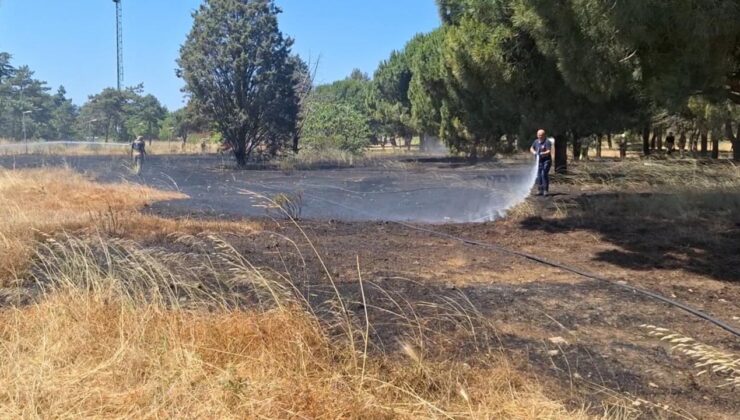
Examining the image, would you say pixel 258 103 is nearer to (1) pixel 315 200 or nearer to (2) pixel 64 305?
(1) pixel 315 200

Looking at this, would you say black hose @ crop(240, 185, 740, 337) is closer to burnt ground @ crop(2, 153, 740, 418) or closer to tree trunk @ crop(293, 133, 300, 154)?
burnt ground @ crop(2, 153, 740, 418)

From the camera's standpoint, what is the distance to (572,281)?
7.15 meters

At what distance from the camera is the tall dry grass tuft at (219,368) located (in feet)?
10.5

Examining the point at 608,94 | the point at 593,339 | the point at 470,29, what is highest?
the point at 470,29

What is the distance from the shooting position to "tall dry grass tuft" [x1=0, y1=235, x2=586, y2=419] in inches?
126

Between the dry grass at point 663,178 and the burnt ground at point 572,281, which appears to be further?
the dry grass at point 663,178

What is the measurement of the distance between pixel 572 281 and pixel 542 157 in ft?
28.5

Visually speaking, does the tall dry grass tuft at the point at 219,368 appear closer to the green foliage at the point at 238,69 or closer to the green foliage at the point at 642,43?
the green foliage at the point at 642,43

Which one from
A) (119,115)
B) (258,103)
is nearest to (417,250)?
(258,103)

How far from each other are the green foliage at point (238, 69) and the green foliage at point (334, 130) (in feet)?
15.7

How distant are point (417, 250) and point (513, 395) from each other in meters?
5.44

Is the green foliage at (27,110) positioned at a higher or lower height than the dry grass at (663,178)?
higher

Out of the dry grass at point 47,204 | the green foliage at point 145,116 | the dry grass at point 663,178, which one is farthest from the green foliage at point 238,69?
the green foliage at point 145,116

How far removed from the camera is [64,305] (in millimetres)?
4465
